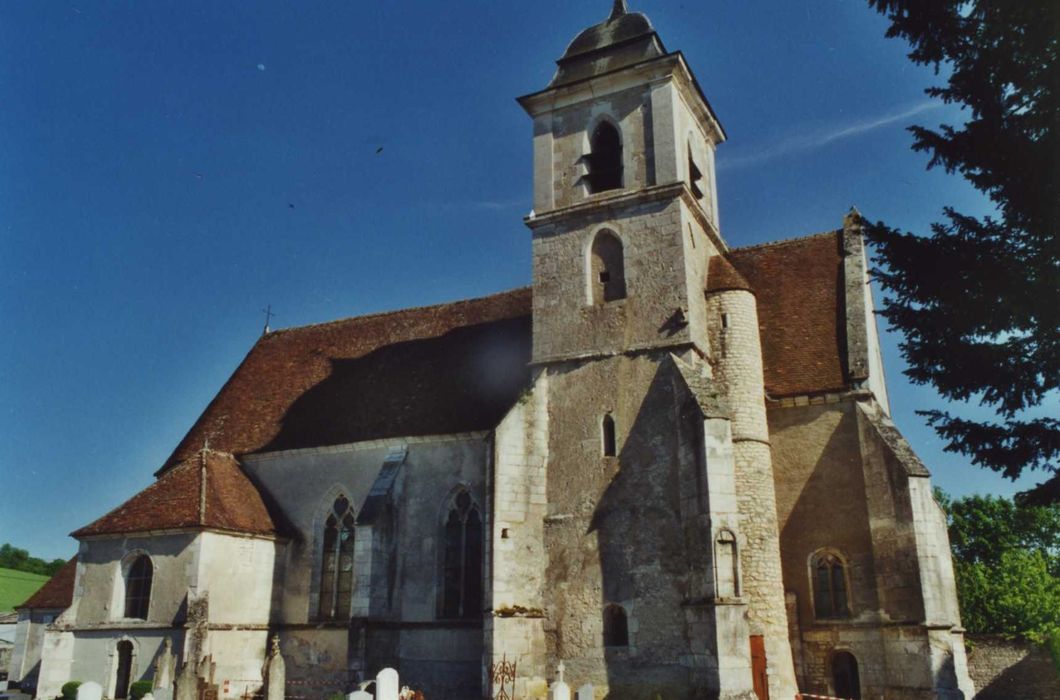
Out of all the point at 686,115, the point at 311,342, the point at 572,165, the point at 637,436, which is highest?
the point at 686,115

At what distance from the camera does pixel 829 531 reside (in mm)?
20062

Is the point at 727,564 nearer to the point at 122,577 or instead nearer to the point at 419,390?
the point at 419,390

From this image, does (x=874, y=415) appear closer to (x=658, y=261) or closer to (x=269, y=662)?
(x=658, y=261)

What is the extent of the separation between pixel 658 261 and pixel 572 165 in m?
3.79

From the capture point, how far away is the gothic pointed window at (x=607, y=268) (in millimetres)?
21609

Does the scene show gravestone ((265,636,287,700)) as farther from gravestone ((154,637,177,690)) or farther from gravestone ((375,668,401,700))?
gravestone ((375,668,401,700))

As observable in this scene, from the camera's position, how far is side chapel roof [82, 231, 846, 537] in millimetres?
22438

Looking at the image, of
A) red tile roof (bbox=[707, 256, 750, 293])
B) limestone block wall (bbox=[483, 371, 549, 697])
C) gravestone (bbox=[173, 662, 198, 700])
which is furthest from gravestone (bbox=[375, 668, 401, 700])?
red tile roof (bbox=[707, 256, 750, 293])

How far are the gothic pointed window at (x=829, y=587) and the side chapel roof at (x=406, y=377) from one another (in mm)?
3935

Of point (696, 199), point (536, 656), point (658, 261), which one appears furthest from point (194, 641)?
point (696, 199)

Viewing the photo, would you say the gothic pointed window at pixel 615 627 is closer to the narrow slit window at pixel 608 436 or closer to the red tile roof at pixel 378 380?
the narrow slit window at pixel 608 436

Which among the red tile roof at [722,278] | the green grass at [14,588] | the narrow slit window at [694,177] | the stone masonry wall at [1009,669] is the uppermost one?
the narrow slit window at [694,177]

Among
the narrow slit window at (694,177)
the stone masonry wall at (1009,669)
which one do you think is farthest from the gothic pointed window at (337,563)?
the stone masonry wall at (1009,669)

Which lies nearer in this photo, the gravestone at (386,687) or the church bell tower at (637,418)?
the gravestone at (386,687)
